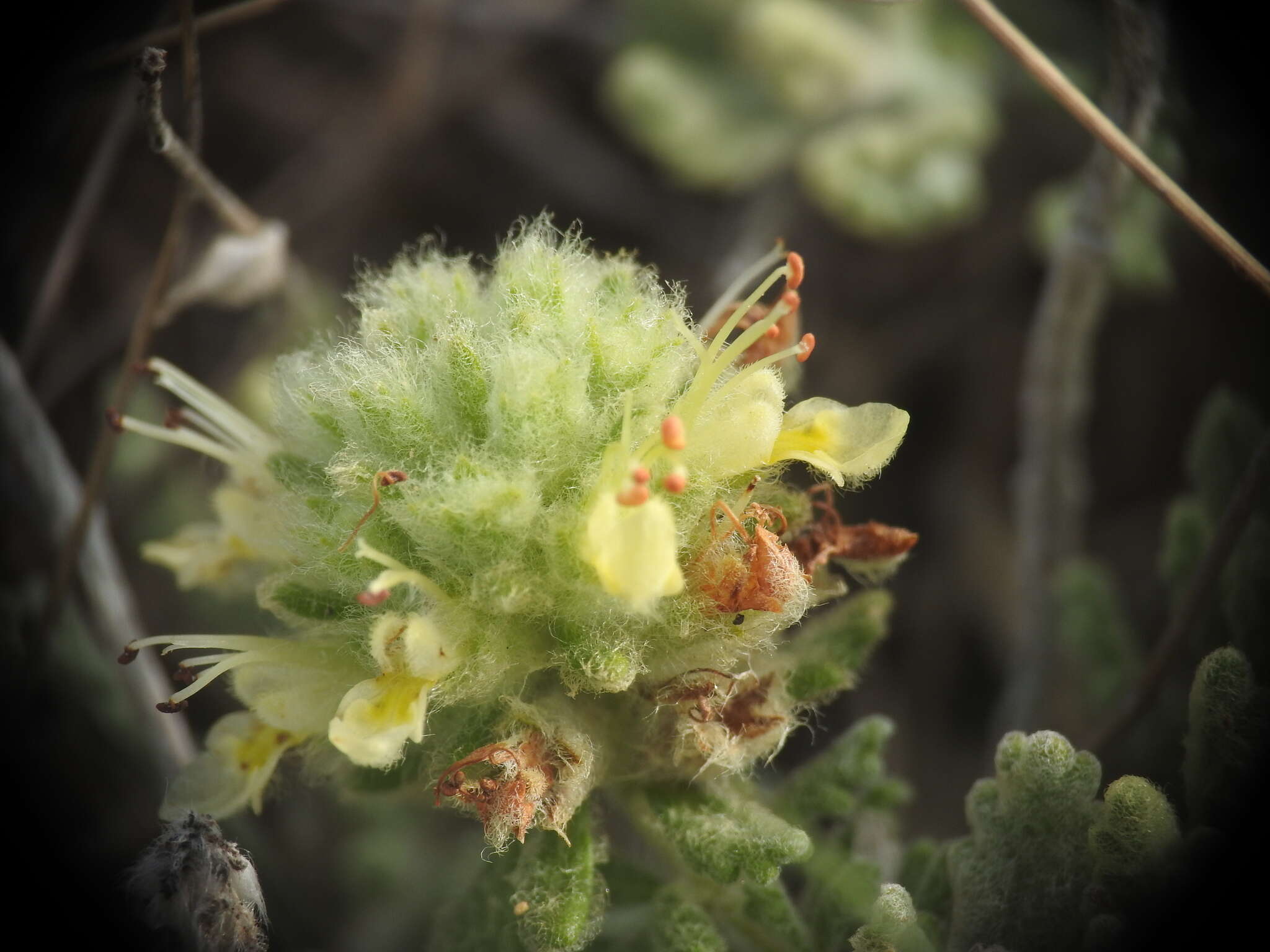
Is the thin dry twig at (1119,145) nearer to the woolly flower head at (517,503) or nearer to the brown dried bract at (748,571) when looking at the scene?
the woolly flower head at (517,503)

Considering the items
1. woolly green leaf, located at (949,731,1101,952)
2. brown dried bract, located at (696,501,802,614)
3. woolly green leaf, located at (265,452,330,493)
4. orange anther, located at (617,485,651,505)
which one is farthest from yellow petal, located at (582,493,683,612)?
woolly green leaf, located at (949,731,1101,952)

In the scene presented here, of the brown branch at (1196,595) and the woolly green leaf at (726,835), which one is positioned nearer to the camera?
the woolly green leaf at (726,835)

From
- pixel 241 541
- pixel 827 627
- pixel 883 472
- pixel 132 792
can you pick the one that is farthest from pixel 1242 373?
pixel 132 792

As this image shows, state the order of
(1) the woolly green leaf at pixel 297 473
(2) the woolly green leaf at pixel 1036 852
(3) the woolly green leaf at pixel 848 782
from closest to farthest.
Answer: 1. (2) the woolly green leaf at pixel 1036 852
2. (1) the woolly green leaf at pixel 297 473
3. (3) the woolly green leaf at pixel 848 782

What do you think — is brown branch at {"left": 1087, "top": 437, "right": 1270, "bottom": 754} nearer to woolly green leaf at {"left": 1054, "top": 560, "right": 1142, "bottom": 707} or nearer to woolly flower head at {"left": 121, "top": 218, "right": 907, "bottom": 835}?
woolly green leaf at {"left": 1054, "top": 560, "right": 1142, "bottom": 707}

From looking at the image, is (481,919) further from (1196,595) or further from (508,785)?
(1196,595)

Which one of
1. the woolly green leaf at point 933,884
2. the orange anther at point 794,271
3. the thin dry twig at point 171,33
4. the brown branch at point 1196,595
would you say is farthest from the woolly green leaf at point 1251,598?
the thin dry twig at point 171,33

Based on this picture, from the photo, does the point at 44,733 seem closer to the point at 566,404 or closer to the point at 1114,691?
the point at 566,404
